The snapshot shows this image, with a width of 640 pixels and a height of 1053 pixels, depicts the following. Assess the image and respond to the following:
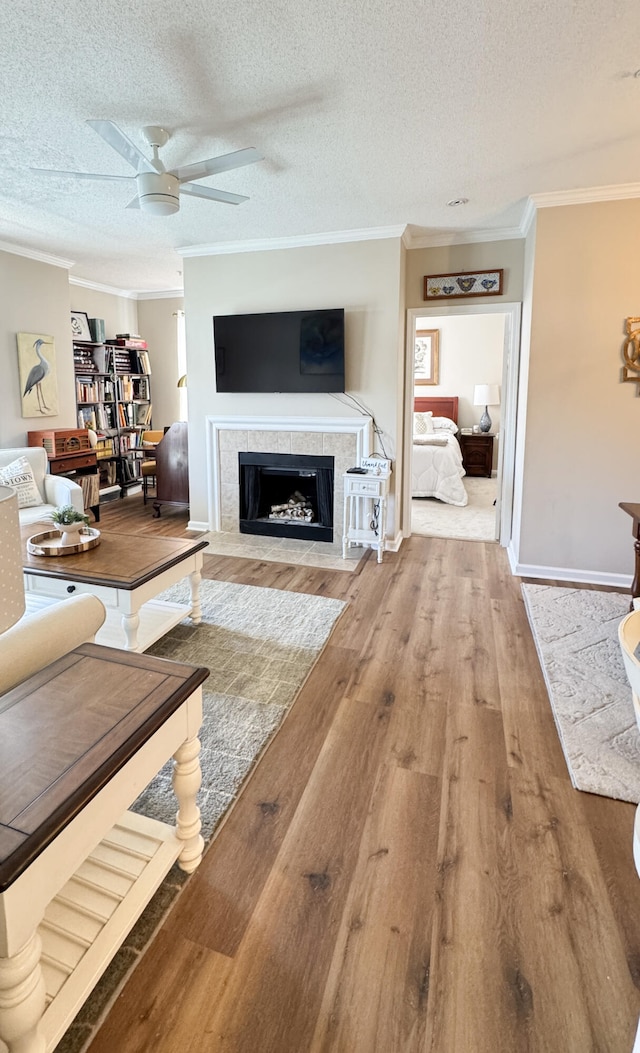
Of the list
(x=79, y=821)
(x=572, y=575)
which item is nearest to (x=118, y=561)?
(x=79, y=821)

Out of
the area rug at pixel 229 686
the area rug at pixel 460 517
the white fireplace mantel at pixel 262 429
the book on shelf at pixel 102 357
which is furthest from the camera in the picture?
the book on shelf at pixel 102 357

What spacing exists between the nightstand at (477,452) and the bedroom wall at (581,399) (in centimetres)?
420

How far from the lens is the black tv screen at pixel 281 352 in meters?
4.48

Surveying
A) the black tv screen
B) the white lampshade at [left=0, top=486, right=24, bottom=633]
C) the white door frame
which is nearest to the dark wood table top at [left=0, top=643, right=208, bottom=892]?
the white lampshade at [left=0, top=486, right=24, bottom=633]

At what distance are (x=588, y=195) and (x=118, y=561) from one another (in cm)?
376

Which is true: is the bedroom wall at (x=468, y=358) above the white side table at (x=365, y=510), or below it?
above

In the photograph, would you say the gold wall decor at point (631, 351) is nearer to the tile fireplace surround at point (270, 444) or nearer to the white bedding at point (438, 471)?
the tile fireplace surround at point (270, 444)

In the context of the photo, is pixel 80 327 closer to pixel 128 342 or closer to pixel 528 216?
pixel 128 342

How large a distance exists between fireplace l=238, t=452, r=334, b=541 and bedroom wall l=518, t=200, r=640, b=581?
1751 mm

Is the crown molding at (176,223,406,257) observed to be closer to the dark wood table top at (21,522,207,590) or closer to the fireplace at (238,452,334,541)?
the fireplace at (238,452,334,541)

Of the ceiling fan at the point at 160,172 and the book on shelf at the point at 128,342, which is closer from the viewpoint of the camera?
the ceiling fan at the point at 160,172

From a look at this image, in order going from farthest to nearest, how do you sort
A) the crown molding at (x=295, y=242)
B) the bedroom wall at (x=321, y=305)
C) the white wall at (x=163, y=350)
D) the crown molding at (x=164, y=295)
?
1. the white wall at (x=163, y=350)
2. the crown molding at (x=164, y=295)
3. the bedroom wall at (x=321, y=305)
4. the crown molding at (x=295, y=242)

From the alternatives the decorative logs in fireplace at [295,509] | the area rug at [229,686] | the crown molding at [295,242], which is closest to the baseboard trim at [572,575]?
the area rug at [229,686]

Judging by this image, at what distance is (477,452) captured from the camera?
8.20 metres
